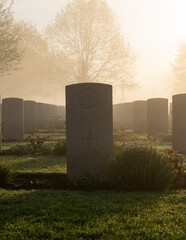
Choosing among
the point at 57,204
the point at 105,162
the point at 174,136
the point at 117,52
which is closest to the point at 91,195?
the point at 57,204

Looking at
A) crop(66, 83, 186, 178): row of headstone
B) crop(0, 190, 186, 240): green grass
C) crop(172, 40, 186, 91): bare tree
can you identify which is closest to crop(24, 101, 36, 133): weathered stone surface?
crop(66, 83, 186, 178): row of headstone

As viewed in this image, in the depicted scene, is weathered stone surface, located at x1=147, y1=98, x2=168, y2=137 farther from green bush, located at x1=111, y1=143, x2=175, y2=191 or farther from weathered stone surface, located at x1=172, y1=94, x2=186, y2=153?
green bush, located at x1=111, y1=143, x2=175, y2=191

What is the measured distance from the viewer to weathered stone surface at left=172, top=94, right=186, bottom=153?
35.2 feet

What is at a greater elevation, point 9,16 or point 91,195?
point 9,16

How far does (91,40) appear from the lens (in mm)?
30125

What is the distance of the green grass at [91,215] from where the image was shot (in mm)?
3379

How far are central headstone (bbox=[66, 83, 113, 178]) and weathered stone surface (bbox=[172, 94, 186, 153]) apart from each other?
508cm

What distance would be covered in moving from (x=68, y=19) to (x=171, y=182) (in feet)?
90.5


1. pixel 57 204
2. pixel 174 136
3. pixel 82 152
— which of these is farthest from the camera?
pixel 174 136

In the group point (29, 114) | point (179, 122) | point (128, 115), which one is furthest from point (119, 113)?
point (179, 122)

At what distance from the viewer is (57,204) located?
4.40 meters

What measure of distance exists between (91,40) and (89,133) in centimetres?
2527

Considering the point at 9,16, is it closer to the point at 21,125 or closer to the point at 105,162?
the point at 21,125

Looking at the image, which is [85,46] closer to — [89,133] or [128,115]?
[128,115]
